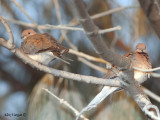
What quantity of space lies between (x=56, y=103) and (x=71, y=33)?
1.50 m

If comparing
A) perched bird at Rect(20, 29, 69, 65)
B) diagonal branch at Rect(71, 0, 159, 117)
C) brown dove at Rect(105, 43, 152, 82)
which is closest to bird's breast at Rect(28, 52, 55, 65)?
perched bird at Rect(20, 29, 69, 65)

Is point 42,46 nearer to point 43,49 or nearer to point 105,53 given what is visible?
point 43,49

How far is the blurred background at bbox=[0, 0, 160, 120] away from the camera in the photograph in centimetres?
269

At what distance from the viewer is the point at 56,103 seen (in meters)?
2.73

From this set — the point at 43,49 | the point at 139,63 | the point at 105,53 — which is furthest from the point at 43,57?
the point at 105,53

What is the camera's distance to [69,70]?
3320 millimetres

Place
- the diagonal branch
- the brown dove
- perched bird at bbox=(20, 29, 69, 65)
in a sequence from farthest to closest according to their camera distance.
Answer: the brown dove < perched bird at bbox=(20, 29, 69, 65) < the diagonal branch

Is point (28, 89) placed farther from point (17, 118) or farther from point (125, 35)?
point (125, 35)

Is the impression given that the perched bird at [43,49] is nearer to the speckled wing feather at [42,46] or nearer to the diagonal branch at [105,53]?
the speckled wing feather at [42,46]

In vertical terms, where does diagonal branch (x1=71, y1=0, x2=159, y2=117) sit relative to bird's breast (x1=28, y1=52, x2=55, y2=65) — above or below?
below

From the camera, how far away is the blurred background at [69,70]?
2689 millimetres

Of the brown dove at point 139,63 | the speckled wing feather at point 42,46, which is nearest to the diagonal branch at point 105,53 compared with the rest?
the brown dove at point 139,63

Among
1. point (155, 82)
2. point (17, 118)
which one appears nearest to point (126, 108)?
point (17, 118)

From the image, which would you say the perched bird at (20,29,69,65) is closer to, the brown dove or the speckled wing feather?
the speckled wing feather
